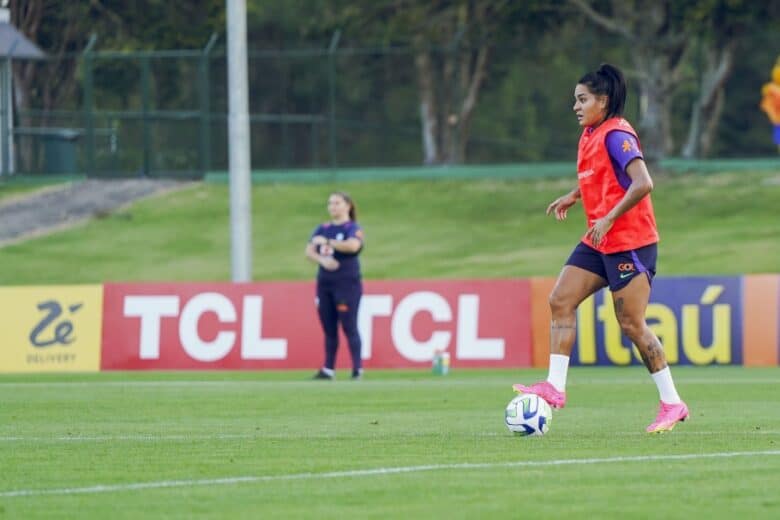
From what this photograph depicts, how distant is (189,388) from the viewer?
58.1 ft

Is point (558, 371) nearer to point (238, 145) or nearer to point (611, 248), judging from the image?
point (611, 248)

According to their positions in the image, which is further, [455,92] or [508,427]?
[455,92]

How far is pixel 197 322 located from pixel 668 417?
12028 mm

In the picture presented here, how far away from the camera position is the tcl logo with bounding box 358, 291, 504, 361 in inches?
861

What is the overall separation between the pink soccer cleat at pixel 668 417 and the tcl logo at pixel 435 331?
10.6 meters

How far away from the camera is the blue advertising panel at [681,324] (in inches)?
840

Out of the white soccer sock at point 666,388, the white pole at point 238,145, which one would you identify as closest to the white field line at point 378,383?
the white soccer sock at point 666,388

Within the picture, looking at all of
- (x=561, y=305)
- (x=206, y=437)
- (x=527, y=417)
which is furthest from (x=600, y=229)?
(x=206, y=437)

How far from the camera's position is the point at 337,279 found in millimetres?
19484

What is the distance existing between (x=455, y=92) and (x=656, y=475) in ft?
108

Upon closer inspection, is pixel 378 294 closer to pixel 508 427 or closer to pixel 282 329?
pixel 282 329

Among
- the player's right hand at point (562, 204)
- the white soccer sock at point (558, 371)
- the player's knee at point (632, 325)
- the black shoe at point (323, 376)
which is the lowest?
the black shoe at point (323, 376)

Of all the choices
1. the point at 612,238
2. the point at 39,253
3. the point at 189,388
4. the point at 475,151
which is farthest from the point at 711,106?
the point at 612,238

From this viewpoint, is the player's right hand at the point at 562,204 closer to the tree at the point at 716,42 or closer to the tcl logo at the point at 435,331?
the tcl logo at the point at 435,331
